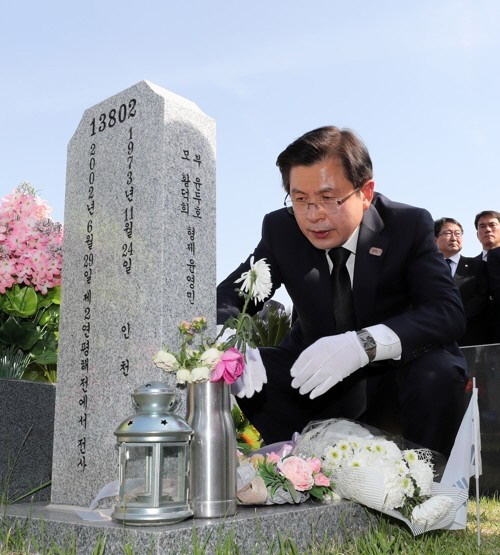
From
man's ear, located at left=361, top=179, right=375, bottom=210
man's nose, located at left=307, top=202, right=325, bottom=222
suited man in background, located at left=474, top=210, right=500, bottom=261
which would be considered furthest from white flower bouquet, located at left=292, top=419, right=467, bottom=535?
suited man in background, located at left=474, top=210, right=500, bottom=261

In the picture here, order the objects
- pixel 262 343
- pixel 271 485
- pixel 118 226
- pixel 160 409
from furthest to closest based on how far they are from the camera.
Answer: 1. pixel 262 343
2. pixel 118 226
3. pixel 271 485
4. pixel 160 409

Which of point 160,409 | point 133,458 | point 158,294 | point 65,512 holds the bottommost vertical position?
point 65,512

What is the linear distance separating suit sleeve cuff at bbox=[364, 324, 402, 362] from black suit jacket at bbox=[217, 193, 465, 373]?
0.04 metres

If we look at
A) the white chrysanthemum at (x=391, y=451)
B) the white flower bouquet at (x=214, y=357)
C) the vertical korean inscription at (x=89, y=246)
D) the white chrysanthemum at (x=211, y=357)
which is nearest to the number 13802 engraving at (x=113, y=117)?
the vertical korean inscription at (x=89, y=246)

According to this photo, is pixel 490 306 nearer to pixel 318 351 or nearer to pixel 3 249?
pixel 318 351

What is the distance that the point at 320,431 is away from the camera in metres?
3.42

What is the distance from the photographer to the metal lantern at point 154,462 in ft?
8.41

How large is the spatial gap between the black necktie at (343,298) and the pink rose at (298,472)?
3.34 feet

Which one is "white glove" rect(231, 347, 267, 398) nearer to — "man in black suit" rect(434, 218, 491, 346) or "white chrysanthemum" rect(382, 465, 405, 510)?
"white chrysanthemum" rect(382, 465, 405, 510)

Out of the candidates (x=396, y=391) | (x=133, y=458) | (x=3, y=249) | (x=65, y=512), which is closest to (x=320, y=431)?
(x=396, y=391)

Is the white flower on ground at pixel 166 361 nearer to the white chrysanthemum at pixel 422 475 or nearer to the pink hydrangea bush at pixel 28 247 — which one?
the white chrysanthemum at pixel 422 475

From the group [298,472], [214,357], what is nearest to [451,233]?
[298,472]

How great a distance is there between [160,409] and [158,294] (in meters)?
0.75

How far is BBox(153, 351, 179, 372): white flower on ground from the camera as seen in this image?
2.89 meters
